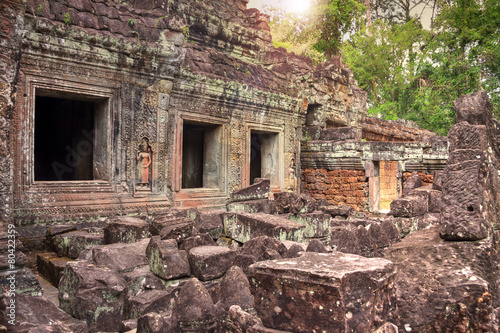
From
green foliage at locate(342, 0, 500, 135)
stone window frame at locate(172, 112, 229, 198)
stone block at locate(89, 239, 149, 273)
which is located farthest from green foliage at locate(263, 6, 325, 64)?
stone block at locate(89, 239, 149, 273)

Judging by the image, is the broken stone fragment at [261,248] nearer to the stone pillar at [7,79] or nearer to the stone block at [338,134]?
the stone pillar at [7,79]

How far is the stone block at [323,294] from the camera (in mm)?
1768

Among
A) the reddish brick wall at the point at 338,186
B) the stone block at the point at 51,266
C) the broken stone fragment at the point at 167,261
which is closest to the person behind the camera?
Answer: the broken stone fragment at the point at 167,261

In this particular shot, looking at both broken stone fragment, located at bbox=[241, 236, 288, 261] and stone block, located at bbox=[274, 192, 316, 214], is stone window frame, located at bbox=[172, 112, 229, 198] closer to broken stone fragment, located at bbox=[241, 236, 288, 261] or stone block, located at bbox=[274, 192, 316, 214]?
stone block, located at bbox=[274, 192, 316, 214]

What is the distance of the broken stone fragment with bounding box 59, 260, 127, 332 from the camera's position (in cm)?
284

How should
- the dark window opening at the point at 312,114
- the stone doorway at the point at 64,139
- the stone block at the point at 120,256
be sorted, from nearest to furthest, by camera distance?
the stone block at the point at 120,256, the stone doorway at the point at 64,139, the dark window opening at the point at 312,114

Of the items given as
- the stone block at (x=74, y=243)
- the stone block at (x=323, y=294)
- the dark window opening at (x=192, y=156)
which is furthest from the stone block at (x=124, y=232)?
the dark window opening at (x=192, y=156)

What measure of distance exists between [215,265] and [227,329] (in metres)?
1.30

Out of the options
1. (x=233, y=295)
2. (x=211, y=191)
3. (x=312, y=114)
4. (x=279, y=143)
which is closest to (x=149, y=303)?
(x=233, y=295)

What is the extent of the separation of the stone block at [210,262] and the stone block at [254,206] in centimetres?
218

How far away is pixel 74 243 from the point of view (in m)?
4.43

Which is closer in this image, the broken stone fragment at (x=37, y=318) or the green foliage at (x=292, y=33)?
the broken stone fragment at (x=37, y=318)

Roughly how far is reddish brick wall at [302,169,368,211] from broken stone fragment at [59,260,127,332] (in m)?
7.58

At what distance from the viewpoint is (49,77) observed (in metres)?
5.52
